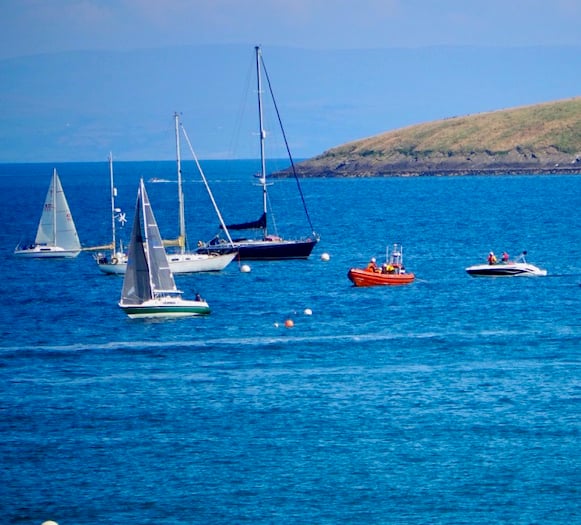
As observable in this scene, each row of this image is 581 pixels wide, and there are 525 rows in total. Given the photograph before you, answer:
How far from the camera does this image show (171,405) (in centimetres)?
5028

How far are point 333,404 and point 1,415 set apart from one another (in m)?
11.9

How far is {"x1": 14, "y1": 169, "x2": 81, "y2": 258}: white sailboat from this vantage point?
362ft

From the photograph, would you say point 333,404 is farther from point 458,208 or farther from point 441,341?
point 458,208

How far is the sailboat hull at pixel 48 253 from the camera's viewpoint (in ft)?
359

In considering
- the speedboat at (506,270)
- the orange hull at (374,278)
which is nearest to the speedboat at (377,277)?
the orange hull at (374,278)

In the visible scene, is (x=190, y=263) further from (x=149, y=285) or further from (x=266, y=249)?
(x=149, y=285)

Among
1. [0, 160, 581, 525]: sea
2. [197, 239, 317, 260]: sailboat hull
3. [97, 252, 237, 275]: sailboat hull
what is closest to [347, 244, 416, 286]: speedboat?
[0, 160, 581, 525]: sea

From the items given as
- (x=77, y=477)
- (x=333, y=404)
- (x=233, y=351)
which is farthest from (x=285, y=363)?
(x=77, y=477)

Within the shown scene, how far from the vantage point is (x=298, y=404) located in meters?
49.6

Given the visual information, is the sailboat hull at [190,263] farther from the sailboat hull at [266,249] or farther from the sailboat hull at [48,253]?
the sailboat hull at [48,253]

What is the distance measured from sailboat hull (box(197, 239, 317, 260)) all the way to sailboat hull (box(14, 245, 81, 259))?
1432cm

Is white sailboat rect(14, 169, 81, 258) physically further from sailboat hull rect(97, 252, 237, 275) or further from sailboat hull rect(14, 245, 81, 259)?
sailboat hull rect(97, 252, 237, 275)

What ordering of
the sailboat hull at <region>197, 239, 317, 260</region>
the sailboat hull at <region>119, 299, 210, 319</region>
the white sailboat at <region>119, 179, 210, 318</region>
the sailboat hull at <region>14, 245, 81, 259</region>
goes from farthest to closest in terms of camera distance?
the sailboat hull at <region>14, 245, 81, 259</region> < the sailboat hull at <region>197, 239, 317, 260</region> < the white sailboat at <region>119, 179, 210, 318</region> < the sailboat hull at <region>119, 299, 210, 319</region>

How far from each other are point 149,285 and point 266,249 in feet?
101
